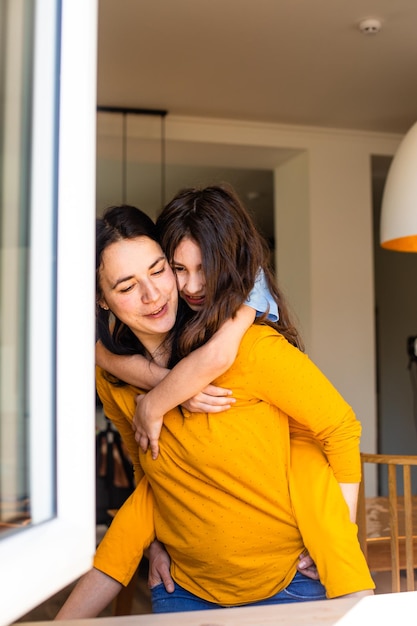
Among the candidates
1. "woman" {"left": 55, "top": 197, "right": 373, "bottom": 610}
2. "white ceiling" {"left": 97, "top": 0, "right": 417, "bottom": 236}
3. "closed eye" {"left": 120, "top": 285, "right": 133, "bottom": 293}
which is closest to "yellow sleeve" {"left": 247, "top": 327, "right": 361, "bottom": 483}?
"woman" {"left": 55, "top": 197, "right": 373, "bottom": 610}

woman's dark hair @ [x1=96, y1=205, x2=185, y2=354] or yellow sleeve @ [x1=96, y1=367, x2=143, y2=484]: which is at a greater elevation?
woman's dark hair @ [x1=96, y1=205, x2=185, y2=354]

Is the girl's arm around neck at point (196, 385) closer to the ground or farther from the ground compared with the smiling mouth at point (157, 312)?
closer to the ground

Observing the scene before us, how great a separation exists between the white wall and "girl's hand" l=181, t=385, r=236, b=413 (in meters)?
3.44

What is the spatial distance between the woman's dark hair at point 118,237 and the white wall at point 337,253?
3.27 metres

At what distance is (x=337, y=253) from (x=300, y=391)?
11.8 ft

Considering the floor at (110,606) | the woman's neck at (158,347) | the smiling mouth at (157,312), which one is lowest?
the floor at (110,606)

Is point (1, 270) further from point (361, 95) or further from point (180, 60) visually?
point (361, 95)

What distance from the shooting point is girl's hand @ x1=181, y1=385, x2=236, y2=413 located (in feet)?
3.97

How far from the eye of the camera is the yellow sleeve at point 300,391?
3.92 ft

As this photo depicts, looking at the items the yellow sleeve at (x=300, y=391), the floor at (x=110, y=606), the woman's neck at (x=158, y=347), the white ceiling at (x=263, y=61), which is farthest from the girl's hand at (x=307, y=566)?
the floor at (x=110, y=606)

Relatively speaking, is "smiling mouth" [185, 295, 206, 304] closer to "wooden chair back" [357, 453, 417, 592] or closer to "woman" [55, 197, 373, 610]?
"woman" [55, 197, 373, 610]

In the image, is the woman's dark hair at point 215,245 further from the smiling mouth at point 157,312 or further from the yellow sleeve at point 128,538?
the yellow sleeve at point 128,538

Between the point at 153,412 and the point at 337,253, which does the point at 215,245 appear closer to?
the point at 153,412

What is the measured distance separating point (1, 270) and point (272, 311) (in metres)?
0.80
